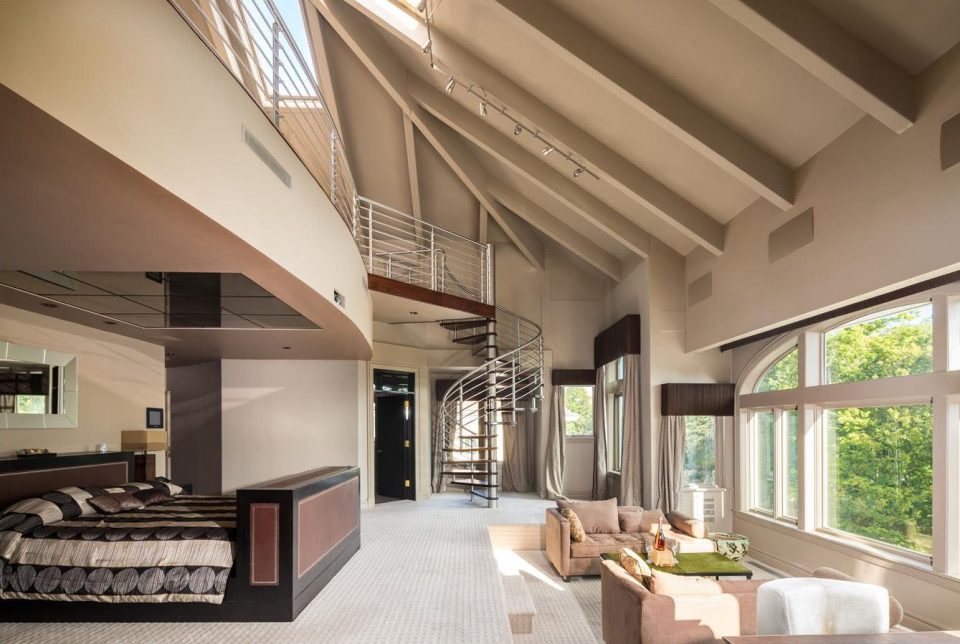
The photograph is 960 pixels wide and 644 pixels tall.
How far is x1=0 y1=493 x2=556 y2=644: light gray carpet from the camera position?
4.24 m

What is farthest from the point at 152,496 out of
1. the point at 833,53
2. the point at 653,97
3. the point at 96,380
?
the point at 833,53

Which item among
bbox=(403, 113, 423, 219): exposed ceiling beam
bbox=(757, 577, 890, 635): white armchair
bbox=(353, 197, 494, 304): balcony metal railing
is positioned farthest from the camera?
bbox=(353, 197, 494, 304): balcony metal railing

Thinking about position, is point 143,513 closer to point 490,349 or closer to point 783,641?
point 783,641

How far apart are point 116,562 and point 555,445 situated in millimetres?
7742

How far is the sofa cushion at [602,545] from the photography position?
688 centimetres

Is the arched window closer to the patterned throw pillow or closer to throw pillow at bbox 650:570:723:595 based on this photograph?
the patterned throw pillow

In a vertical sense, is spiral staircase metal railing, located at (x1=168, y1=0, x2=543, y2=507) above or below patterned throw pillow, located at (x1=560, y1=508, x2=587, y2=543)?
above

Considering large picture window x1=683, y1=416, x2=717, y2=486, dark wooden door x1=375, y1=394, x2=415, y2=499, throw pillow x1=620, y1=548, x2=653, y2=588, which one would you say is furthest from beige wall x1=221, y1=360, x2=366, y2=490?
throw pillow x1=620, y1=548, x2=653, y2=588

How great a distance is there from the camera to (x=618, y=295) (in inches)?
414

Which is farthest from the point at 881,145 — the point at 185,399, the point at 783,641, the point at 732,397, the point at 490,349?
the point at 185,399

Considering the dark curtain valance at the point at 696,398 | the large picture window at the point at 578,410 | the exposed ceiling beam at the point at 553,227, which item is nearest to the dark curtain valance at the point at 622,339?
the dark curtain valance at the point at 696,398

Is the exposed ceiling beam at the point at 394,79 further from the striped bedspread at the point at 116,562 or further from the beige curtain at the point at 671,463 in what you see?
the striped bedspread at the point at 116,562

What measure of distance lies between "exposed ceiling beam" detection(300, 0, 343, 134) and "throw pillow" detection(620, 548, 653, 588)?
5.42 meters

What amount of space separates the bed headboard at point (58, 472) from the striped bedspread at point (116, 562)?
642mm
